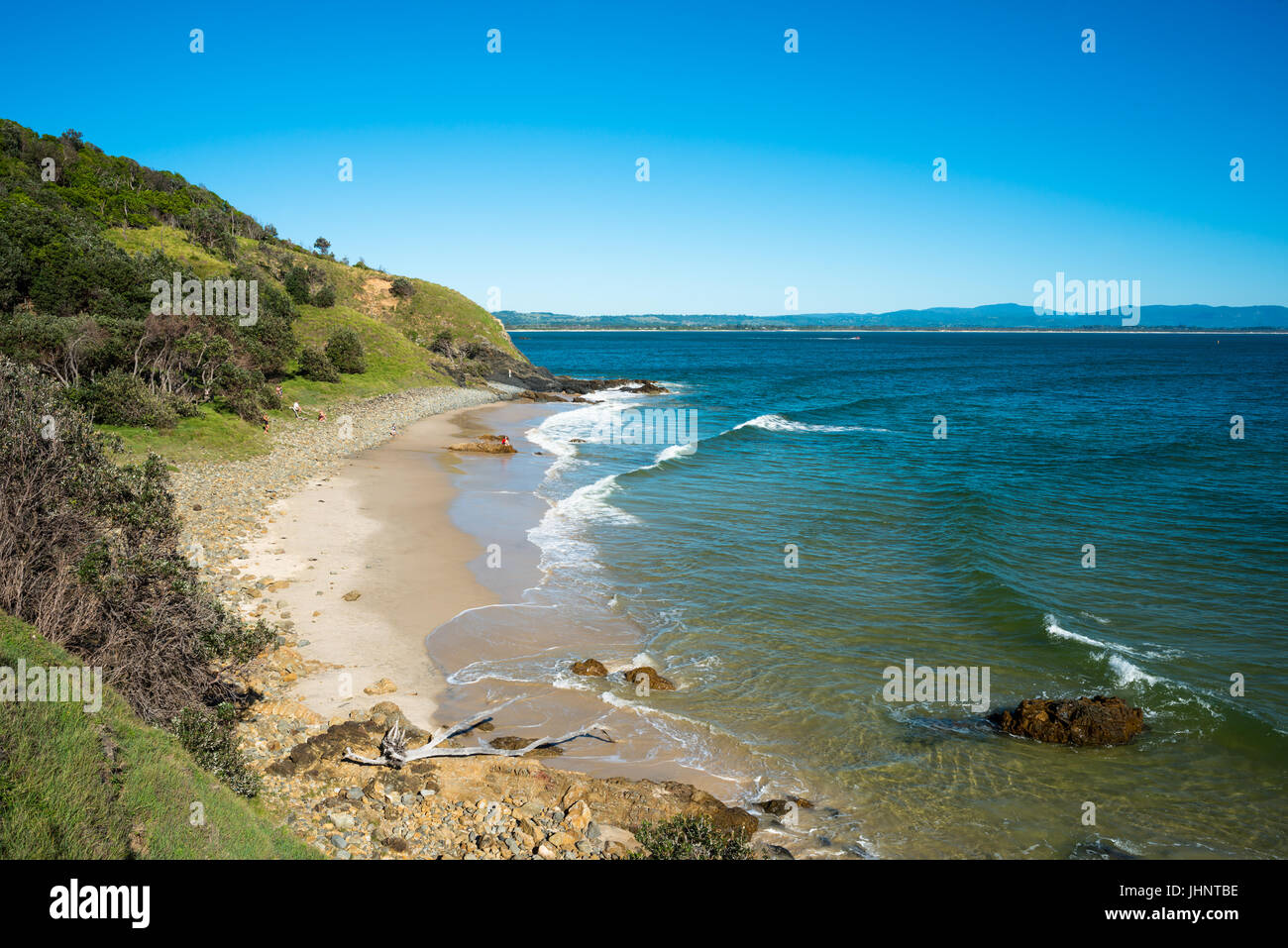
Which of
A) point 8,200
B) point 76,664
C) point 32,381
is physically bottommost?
point 76,664

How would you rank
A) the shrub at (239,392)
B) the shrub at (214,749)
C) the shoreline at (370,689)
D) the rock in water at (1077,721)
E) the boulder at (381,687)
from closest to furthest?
the shrub at (214,749) < the shoreline at (370,689) < the rock in water at (1077,721) < the boulder at (381,687) < the shrub at (239,392)

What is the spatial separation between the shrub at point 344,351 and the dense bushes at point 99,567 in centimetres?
3880

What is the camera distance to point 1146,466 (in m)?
33.2

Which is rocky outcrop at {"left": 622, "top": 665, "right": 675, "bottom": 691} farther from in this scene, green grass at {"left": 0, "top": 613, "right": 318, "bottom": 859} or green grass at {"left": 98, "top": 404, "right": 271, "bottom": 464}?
green grass at {"left": 98, "top": 404, "right": 271, "bottom": 464}

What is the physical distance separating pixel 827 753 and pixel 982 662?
5.47 m

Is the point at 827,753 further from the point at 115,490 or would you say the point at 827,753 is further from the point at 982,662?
the point at 115,490

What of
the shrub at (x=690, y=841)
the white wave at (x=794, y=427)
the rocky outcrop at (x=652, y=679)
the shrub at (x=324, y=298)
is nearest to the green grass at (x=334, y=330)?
the shrub at (x=324, y=298)

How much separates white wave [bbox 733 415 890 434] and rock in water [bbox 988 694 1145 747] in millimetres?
35273

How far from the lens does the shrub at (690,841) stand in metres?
7.86

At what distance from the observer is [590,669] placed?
13914 mm

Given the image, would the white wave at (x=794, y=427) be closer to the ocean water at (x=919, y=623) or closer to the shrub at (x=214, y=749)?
the ocean water at (x=919, y=623)

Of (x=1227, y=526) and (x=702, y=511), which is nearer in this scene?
(x=1227, y=526)

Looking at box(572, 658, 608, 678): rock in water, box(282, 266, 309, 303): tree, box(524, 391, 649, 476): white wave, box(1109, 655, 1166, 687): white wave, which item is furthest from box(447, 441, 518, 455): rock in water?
box(1109, 655, 1166, 687): white wave
